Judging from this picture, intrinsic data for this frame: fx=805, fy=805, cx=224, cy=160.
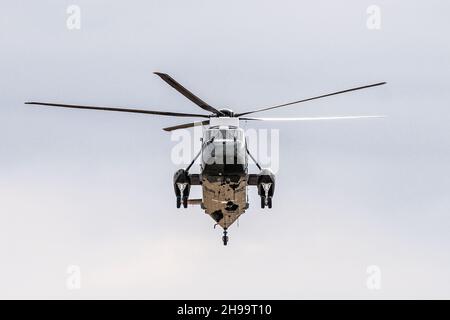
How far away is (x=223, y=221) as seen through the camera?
178ft

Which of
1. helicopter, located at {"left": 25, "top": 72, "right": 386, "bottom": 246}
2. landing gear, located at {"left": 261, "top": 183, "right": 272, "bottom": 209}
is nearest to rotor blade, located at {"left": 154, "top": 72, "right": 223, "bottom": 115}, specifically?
helicopter, located at {"left": 25, "top": 72, "right": 386, "bottom": 246}

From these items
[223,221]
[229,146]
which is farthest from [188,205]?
[229,146]

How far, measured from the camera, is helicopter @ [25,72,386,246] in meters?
49.5

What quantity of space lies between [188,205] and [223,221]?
260 centimetres

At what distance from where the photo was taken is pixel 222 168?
49562 millimetres

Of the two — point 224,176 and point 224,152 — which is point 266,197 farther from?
point 224,152

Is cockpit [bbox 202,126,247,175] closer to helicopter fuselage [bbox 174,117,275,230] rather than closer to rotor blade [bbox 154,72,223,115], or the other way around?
helicopter fuselage [bbox 174,117,275,230]

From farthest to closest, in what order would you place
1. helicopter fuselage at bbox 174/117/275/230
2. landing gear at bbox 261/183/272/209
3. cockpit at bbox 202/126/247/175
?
landing gear at bbox 261/183/272/209, helicopter fuselage at bbox 174/117/275/230, cockpit at bbox 202/126/247/175

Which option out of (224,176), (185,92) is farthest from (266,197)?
(185,92)

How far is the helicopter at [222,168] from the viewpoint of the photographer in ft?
162

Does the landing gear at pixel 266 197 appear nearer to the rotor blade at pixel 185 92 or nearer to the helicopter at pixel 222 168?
the helicopter at pixel 222 168
